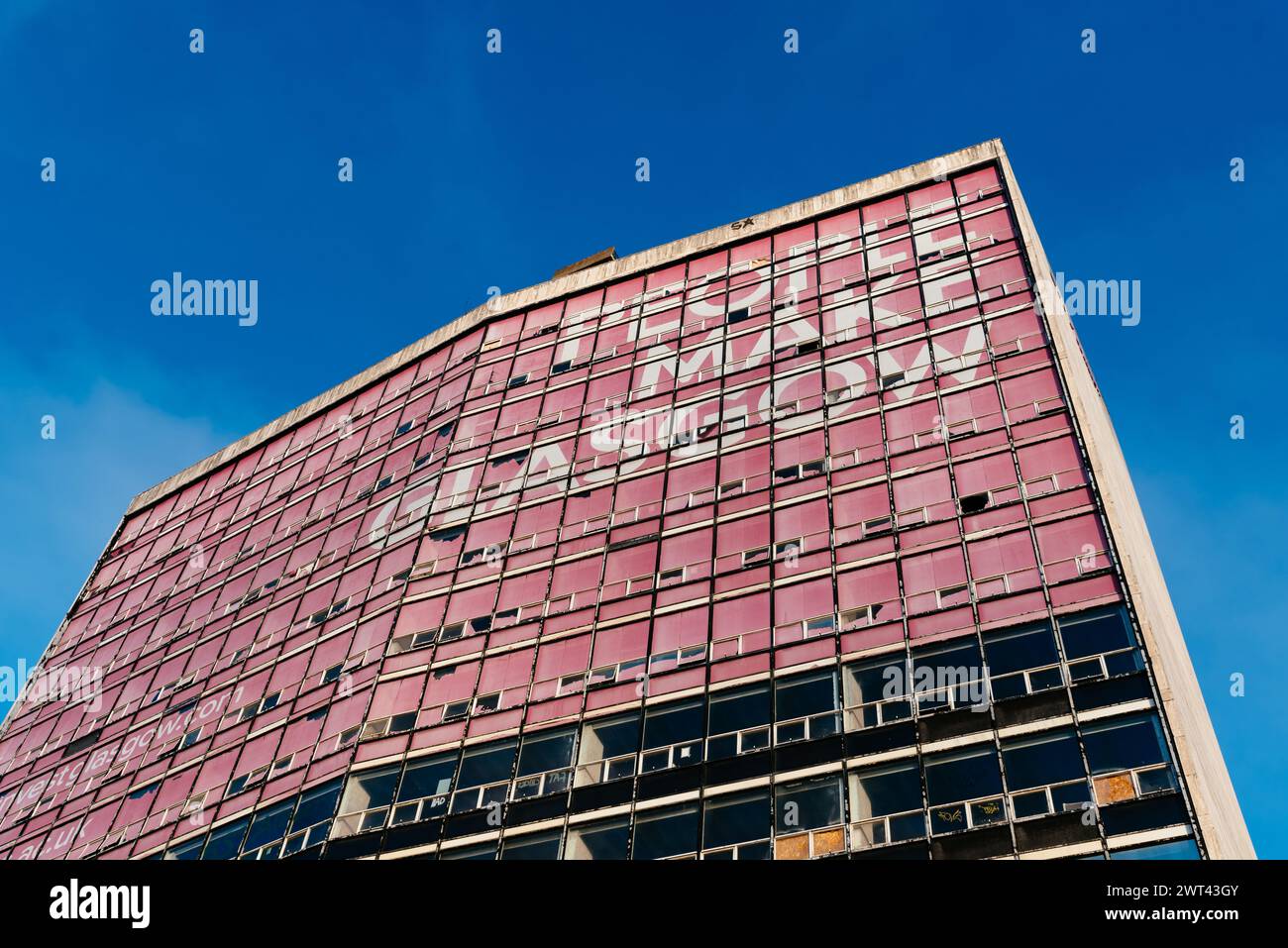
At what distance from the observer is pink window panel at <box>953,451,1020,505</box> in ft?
133

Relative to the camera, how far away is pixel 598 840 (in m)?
35.9

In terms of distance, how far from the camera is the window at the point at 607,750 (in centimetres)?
3744

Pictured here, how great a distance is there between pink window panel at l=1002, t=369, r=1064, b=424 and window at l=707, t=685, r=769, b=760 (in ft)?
42.1

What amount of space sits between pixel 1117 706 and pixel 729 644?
1140 cm

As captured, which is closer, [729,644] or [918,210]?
[729,644]

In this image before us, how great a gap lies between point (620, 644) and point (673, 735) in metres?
→ 4.66

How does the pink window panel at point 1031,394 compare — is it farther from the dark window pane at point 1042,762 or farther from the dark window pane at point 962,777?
the dark window pane at point 962,777

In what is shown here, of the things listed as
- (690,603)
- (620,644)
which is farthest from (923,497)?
(620,644)

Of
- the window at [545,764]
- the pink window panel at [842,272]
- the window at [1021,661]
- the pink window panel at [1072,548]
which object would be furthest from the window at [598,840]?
the pink window panel at [842,272]

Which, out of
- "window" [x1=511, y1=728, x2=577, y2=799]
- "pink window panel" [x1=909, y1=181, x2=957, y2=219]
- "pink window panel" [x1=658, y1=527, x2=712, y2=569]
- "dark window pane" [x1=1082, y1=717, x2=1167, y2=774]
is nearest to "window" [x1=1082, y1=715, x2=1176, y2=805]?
"dark window pane" [x1=1082, y1=717, x2=1167, y2=774]
